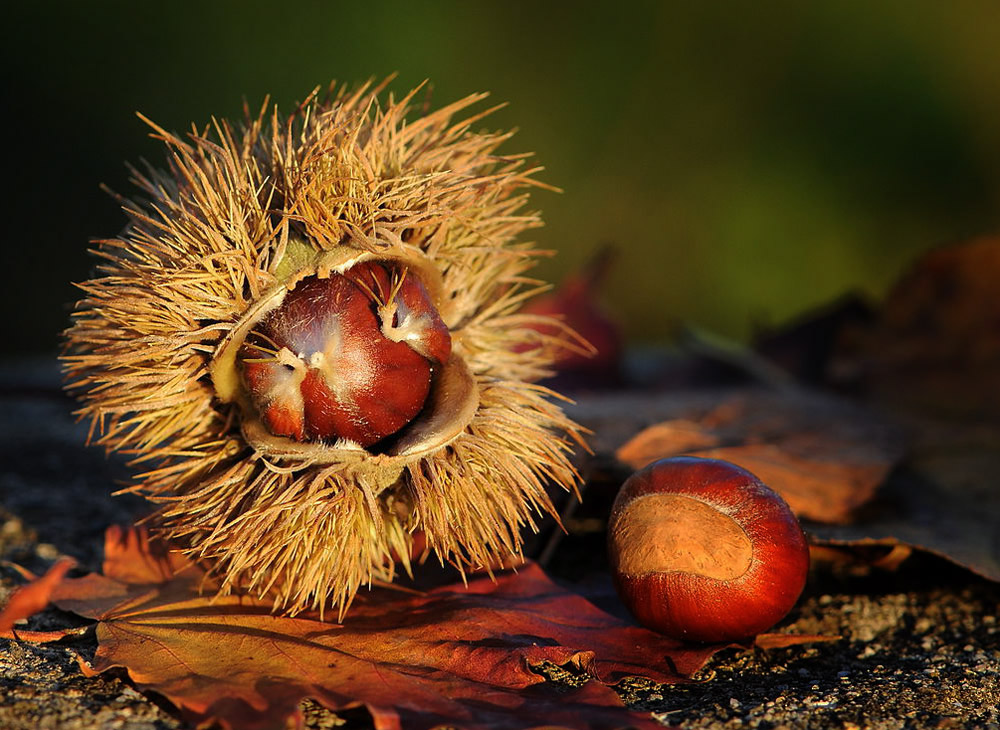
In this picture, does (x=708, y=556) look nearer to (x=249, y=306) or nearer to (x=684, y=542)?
(x=684, y=542)

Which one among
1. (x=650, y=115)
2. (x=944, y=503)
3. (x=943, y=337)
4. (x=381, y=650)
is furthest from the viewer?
(x=650, y=115)

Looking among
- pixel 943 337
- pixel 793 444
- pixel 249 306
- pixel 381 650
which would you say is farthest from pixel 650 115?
pixel 381 650

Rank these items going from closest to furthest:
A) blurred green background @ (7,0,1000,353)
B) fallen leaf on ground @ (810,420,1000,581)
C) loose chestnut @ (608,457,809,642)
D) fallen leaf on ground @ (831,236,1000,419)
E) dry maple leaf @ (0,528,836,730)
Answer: dry maple leaf @ (0,528,836,730), loose chestnut @ (608,457,809,642), fallen leaf on ground @ (810,420,1000,581), fallen leaf on ground @ (831,236,1000,419), blurred green background @ (7,0,1000,353)

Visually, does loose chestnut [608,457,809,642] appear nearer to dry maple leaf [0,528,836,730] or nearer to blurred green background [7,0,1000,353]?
dry maple leaf [0,528,836,730]

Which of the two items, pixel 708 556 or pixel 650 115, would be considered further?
pixel 650 115

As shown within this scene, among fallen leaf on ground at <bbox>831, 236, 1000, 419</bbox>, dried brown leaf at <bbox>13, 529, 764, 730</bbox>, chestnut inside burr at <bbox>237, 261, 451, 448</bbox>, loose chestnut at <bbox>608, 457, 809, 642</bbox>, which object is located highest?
fallen leaf on ground at <bbox>831, 236, 1000, 419</bbox>

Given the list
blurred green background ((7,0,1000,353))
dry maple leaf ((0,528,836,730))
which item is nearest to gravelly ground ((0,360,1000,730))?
dry maple leaf ((0,528,836,730))
